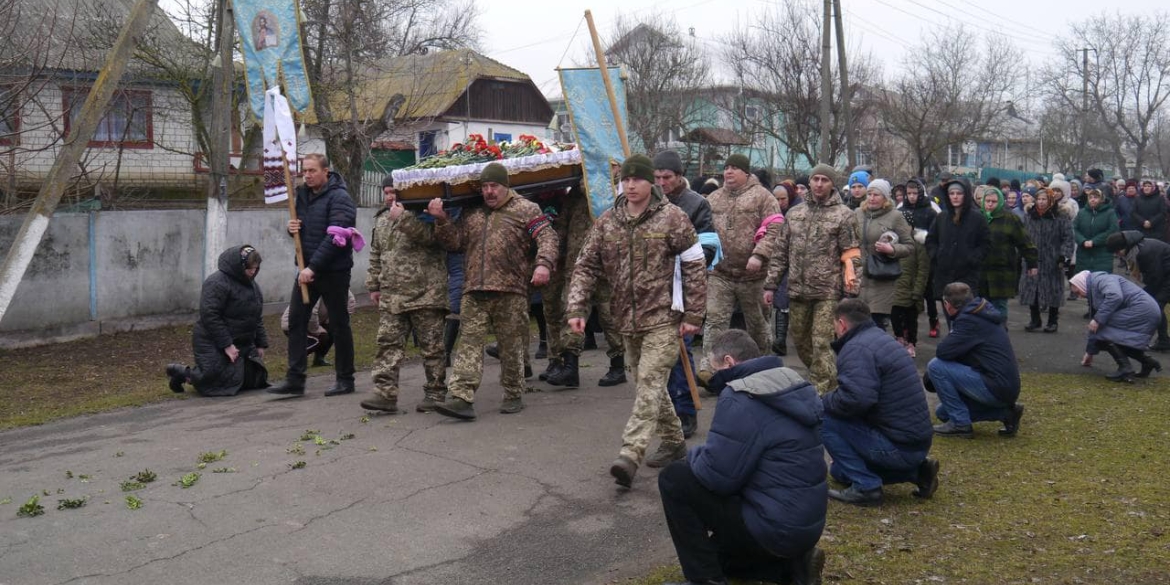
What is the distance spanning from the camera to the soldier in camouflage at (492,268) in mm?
7801

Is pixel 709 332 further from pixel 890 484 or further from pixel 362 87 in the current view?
pixel 362 87

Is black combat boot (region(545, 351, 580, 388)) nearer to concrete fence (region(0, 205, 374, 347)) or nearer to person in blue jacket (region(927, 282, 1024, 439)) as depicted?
person in blue jacket (region(927, 282, 1024, 439))

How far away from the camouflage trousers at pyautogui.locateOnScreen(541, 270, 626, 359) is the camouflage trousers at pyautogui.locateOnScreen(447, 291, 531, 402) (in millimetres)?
1278

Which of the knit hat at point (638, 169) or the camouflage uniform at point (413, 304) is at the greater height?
the knit hat at point (638, 169)

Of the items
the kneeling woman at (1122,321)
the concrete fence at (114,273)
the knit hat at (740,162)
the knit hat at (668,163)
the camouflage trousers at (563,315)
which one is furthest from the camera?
the concrete fence at (114,273)

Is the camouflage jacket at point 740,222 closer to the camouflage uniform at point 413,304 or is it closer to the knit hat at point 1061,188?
the camouflage uniform at point 413,304

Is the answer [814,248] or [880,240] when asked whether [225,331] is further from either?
[880,240]

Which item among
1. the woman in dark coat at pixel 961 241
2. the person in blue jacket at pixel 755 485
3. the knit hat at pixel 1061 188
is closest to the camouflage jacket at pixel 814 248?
the woman in dark coat at pixel 961 241

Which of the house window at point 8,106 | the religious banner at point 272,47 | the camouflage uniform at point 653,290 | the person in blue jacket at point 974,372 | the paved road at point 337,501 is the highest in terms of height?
the religious banner at point 272,47

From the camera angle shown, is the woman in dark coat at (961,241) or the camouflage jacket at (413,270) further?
the woman in dark coat at (961,241)

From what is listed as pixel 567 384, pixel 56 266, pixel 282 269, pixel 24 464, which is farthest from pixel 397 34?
pixel 24 464

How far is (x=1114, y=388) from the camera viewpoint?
9875 mm

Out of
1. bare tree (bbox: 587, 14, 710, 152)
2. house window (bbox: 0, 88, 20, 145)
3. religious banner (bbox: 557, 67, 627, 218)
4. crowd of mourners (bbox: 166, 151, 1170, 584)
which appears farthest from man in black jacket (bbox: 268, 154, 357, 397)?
bare tree (bbox: 587, 14, 710, 152)

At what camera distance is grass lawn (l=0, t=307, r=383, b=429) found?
939 centimetres
